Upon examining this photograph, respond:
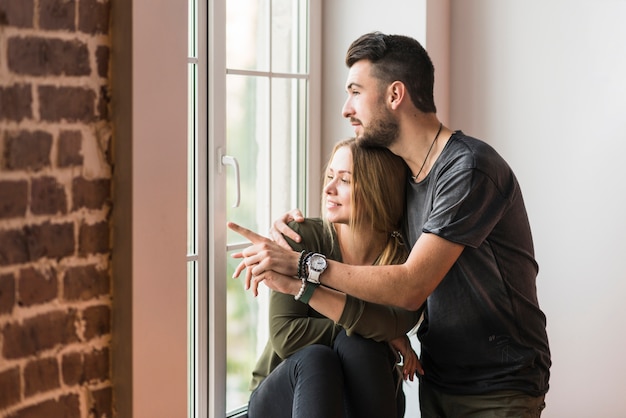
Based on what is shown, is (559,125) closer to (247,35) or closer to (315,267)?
(247,35)

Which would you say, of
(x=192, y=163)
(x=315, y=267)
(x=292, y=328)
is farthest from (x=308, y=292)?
(x=192, y=163)

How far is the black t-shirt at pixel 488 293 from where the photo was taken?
2299mm

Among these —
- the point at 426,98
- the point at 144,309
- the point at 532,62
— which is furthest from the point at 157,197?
the point at 532,62

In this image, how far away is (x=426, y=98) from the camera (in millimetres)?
2480

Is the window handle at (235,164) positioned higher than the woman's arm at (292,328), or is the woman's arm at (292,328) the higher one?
the window handle at (235,164)

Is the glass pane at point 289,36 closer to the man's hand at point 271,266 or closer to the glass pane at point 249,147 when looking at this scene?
the glass pane at point 249,147

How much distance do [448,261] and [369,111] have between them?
52 centimetres

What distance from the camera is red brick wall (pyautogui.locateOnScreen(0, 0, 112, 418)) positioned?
1.72 metres

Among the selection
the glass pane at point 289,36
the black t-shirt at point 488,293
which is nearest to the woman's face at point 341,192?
the black t-shirt at point 488,293

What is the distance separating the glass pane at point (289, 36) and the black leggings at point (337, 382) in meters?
1.08

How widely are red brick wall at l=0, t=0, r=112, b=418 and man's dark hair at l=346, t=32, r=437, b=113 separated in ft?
2.81

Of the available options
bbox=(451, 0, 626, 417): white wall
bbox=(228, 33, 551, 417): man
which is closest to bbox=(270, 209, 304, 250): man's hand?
bbox=(228, 33, 551, 417): man

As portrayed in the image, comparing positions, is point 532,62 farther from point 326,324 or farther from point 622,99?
point 326,324

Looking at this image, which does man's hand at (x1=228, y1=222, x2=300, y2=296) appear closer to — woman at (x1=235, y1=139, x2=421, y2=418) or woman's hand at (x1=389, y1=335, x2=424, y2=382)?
woman at (x1=235, y1=139, x2=421, y2=418)
